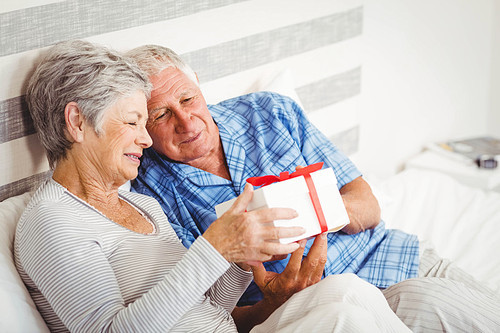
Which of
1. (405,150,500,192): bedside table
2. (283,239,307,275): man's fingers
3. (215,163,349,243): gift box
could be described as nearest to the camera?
(215,163,349,243): gift box

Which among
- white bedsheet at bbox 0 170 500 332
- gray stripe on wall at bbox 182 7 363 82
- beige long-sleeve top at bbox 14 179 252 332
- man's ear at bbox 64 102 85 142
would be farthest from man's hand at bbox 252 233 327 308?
gray stripe on wall at bbox 182 7 363 82

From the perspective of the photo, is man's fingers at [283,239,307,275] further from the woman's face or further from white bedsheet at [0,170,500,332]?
white bedsheet at [0,170,500,332]

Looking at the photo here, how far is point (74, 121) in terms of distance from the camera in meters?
1.40

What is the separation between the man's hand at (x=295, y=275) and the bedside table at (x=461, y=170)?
168cm

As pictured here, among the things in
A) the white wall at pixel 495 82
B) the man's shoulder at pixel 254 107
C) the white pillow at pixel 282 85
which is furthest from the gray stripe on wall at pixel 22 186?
the white wall at pixel 495 82

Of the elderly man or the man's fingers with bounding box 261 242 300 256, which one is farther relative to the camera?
the elderly man

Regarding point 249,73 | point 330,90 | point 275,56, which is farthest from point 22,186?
point 330,90

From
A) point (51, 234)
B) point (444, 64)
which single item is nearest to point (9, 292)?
point (51, 234)

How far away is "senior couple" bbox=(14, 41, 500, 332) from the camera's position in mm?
1221

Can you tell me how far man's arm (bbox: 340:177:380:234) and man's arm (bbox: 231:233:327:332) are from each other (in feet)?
1.17

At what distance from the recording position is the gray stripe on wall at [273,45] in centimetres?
204

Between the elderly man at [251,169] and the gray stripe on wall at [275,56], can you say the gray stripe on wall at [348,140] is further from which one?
the elderly man at [251,169]

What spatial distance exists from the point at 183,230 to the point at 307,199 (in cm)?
47

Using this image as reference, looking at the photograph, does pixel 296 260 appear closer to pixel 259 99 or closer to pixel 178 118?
pixel 178 118
